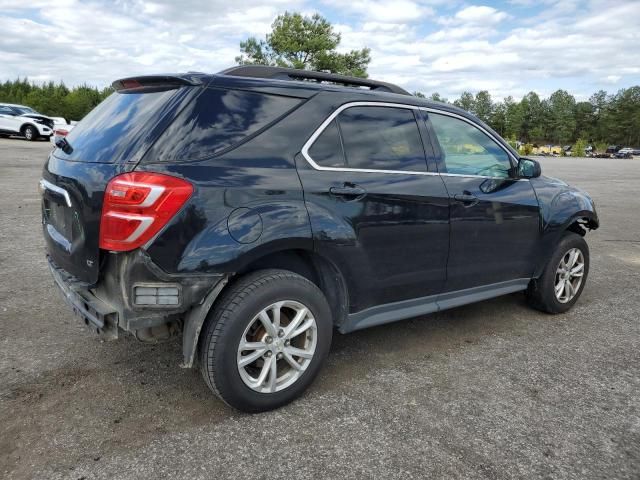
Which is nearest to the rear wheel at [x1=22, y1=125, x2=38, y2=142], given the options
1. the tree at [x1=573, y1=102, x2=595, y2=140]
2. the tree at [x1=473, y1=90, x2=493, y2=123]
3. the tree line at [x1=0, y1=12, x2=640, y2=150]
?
the tree line at [x1=0, y1=12, x2=640, y2=150]

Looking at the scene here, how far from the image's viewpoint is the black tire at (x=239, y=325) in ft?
8.67

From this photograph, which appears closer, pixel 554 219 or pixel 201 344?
pixel 201 344

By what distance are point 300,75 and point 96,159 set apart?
1.36 meters

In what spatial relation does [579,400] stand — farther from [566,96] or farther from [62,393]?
[566,96]

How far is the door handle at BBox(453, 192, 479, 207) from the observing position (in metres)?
3.59

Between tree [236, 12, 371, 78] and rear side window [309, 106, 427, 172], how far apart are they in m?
41.8

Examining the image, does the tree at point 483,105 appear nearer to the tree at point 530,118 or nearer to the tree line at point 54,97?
the tree at point 530,118

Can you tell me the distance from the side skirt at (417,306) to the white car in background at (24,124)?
1033 inches

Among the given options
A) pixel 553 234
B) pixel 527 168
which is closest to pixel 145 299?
pixel 527 168

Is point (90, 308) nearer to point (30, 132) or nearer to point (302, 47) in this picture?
point (30, 132)

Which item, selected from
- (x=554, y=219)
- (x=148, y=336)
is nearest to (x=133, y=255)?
(x=148, y=336)

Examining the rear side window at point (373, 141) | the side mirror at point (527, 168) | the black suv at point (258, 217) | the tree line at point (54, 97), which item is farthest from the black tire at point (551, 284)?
the tree line at point (54, 97)

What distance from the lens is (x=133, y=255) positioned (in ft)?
8.24

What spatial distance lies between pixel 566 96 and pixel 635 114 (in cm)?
1629
